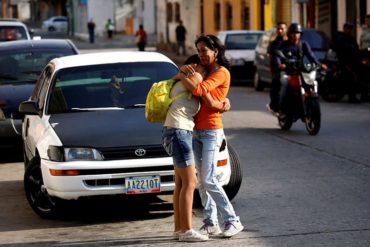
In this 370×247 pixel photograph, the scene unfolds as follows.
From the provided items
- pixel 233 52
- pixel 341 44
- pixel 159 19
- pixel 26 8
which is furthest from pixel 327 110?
pixel 26 8

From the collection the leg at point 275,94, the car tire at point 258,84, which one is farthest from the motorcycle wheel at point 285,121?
the car tire at point 258,84

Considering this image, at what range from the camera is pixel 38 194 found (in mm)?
10641

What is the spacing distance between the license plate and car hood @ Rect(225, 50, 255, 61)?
20863mm

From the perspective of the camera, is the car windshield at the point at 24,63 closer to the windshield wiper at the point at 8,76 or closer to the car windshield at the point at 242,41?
the windshield wiper at the point at 8,76

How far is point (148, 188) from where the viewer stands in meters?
10.0

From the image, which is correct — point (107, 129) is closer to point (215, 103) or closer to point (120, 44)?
point (215, 103)

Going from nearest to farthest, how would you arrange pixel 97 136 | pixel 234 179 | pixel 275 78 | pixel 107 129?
1. pixel 97 136
2. pixel 107 129
3. pixel 234 179
4. pixel 275 78

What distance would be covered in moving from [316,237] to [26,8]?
116m

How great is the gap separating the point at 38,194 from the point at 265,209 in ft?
7.04

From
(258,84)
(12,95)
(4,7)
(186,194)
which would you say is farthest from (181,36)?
(4,7)

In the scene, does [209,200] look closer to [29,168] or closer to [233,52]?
[29,168]

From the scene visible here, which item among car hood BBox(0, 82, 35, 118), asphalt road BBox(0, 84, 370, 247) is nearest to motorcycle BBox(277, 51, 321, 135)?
asphalt road BBox(0, 84, 370, 247)

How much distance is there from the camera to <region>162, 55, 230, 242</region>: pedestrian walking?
8.90m

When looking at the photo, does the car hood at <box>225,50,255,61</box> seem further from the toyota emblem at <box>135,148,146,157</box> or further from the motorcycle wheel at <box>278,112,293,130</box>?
the toyota emblem at <box>135,148,146,157</box>
